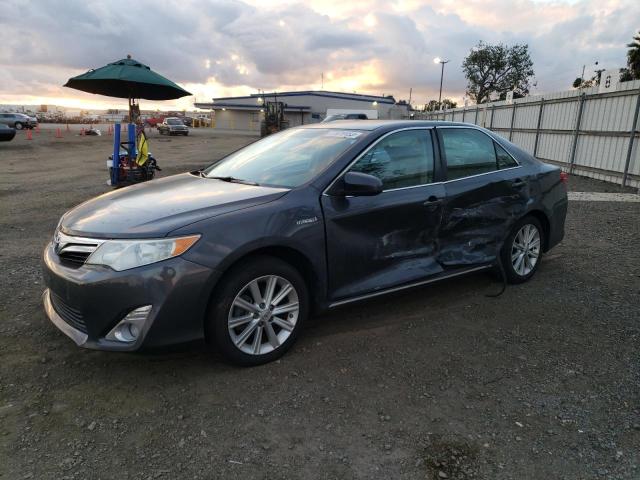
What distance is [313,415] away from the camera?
282 cm

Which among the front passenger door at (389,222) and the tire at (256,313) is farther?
the front passenger door at (389,222)

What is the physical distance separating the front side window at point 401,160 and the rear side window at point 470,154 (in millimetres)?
220

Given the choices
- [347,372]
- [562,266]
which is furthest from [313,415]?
[562,266]

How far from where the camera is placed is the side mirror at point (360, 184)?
3.39m

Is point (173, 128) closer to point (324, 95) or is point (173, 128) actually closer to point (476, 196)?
point (324, 95)

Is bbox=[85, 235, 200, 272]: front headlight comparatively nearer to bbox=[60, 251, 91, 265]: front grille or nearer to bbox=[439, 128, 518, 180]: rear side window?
bbox=[60, 251, 91, 265]: front grille

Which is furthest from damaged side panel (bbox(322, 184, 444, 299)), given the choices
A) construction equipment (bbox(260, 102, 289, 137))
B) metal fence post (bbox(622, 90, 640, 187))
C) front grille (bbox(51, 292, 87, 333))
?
construction equipment (bbox(260, 102, 289, 137))

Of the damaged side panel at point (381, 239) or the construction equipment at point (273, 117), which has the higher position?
the construction equipment at point (273, 117)

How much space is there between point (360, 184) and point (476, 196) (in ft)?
4.65

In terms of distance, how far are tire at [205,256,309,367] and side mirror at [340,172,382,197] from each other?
0.68m

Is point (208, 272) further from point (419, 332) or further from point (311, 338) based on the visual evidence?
point (419, 332)

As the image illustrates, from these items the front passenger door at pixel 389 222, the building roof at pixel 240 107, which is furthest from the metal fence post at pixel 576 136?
the building roof at pixel 240 107

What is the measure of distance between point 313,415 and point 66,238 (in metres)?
1.90

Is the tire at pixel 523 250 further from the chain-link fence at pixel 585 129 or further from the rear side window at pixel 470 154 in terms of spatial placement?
→ the chain-link fence at pixel 585 129
